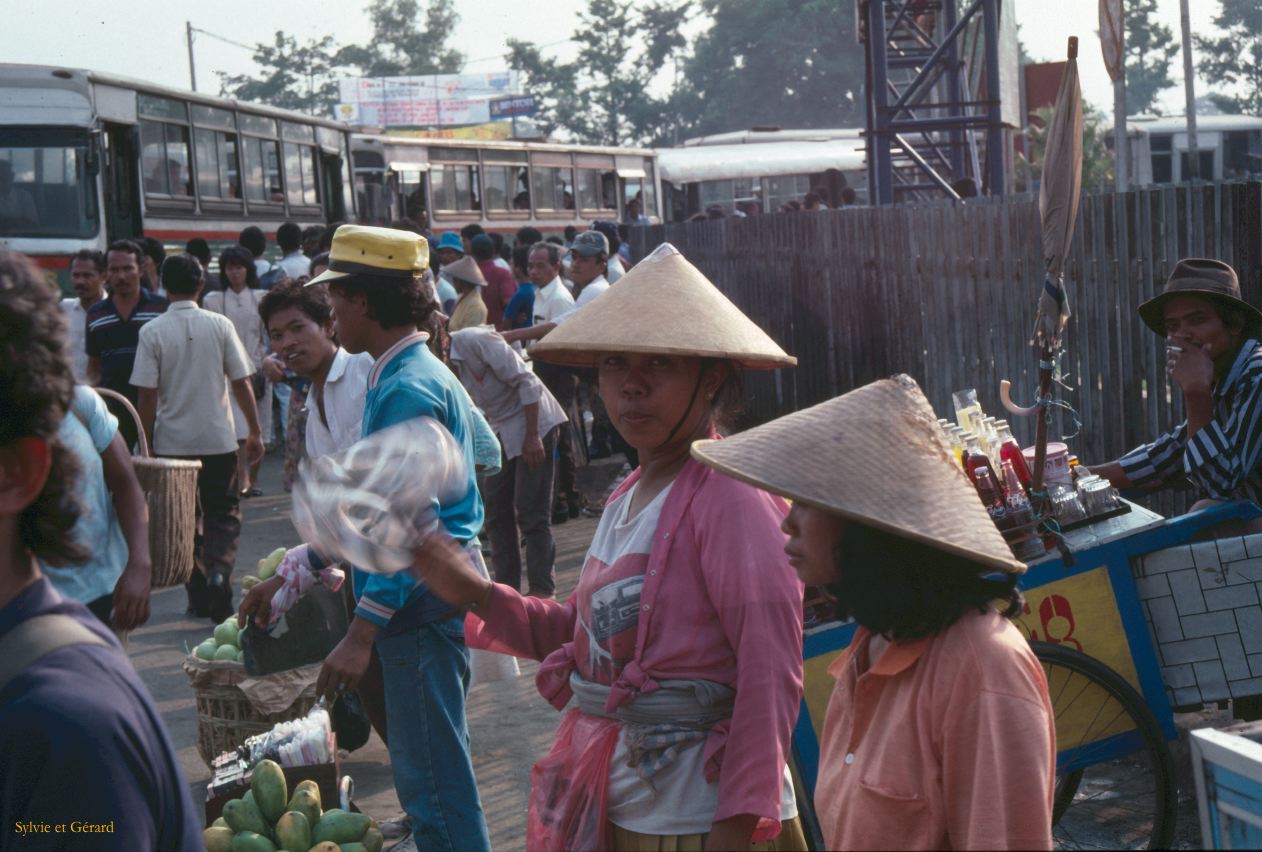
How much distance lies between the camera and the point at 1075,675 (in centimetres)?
430

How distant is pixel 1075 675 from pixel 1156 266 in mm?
2455

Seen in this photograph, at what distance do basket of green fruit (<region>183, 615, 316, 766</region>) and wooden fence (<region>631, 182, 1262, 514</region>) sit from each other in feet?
12.2

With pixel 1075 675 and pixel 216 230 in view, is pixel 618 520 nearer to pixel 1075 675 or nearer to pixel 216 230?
pixel 1075 675

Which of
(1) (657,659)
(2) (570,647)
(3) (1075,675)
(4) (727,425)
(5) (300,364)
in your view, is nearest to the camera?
(1) (657,659)

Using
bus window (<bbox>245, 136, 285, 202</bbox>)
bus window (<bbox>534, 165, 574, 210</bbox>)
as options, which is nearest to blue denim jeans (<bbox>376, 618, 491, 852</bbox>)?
bus window (<bbox>245, 136, 285, 202</bbox>)

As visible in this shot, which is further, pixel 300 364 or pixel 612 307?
pixel 300 364

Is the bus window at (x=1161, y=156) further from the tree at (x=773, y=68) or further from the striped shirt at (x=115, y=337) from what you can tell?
the tree at (x=773, y=68)

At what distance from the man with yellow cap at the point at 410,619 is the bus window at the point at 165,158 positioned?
1275cm

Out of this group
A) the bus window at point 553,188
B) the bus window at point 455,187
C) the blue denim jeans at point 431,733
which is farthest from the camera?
the bus window at point 553,188

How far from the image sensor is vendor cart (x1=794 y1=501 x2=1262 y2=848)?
164 inches

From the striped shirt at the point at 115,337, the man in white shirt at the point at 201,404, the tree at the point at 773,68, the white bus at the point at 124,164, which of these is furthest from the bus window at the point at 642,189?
the tree at the point at 773,68

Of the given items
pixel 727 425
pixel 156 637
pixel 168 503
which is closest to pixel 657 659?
pixel 727 425

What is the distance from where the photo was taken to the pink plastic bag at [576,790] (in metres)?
2.71

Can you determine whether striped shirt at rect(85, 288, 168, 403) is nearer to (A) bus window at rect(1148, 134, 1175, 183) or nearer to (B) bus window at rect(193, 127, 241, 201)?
(B) bus window at rect(193, 127, 241, 201)
